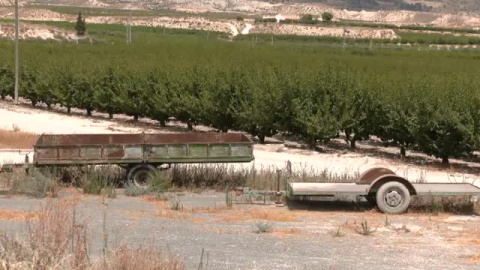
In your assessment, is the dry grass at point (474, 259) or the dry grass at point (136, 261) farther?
the dry grass at point (474, 259)

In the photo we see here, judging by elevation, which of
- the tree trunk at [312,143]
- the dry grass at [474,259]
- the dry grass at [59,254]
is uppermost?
the dry grass at [59,254]

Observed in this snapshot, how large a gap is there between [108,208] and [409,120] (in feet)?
34.8

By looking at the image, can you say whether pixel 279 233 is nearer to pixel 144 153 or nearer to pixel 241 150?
pixel 241 150

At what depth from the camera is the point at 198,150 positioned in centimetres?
1508

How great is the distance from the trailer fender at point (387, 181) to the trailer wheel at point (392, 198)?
0.23 feet

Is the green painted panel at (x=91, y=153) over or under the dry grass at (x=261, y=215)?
over

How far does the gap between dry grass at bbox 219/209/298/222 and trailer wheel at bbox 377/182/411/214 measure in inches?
64.2

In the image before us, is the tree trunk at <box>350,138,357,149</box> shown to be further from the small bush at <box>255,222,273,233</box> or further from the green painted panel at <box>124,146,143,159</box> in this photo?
the small bush at <box>255,222,273,233</box>

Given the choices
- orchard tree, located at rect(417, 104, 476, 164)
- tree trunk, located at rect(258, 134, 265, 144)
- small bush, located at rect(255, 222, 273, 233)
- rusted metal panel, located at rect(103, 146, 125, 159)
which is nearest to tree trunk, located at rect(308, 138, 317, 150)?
tree trunk, located at rect(258, 134, 265, 144)

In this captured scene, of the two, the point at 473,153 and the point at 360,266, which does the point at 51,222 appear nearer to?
the point at 360,266

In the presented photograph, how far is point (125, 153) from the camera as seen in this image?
15000mm

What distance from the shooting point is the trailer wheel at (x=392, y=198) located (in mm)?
13242

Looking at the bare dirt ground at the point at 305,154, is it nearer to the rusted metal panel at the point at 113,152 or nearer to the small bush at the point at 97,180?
the small bush at the point at 97,180

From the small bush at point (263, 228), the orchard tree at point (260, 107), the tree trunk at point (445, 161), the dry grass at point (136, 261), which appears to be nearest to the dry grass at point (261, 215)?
the small bush at point (263, 228)
